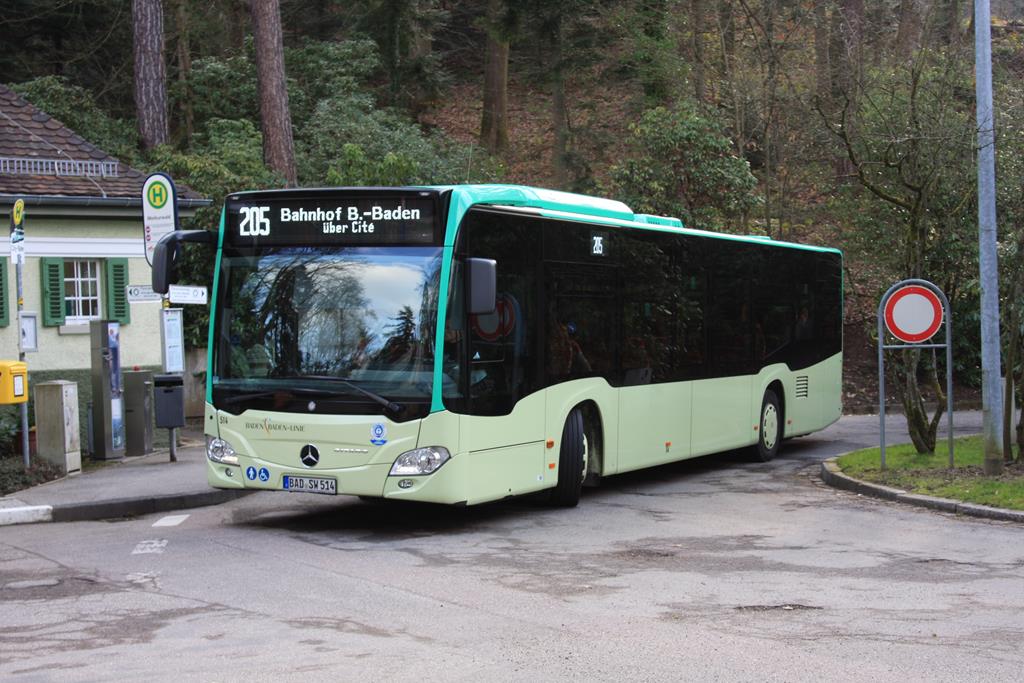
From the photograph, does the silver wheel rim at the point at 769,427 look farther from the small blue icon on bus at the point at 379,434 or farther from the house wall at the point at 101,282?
the house wall at the point at 101,282

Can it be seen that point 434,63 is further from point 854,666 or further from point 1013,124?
point 854,666

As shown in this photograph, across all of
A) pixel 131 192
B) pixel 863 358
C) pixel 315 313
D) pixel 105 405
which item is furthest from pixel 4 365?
pixel 863 358

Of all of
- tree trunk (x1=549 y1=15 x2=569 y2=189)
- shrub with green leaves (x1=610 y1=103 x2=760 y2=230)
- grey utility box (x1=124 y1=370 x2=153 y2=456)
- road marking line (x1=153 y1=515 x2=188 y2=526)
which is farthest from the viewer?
tree trunk (x1=549 y1=15 x2=569 y2=189)

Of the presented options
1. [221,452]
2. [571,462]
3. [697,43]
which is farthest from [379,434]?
[697,43]

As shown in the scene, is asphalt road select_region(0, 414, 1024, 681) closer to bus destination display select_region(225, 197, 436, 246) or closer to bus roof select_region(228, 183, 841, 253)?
bus destination display select_region(225, 197, 436, 246)

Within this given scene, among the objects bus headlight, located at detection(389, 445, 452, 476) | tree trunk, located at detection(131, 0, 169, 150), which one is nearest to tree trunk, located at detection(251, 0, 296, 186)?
tree trunk, located at detection(131, 0, 169, 150)

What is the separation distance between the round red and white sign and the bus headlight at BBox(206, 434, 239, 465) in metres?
7.28

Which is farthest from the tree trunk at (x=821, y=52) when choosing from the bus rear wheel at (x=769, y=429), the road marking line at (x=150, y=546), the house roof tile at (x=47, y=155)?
the road marking line at (x=150, y=546)

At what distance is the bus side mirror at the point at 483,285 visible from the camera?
10.6 meters

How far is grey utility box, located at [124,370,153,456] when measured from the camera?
1695cm

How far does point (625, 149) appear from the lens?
113ft

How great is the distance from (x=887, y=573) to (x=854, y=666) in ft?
9.83

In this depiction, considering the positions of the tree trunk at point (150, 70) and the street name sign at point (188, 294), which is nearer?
the street name sign at point (188, 294)

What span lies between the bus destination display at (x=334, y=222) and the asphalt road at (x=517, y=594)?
98.9 inches
